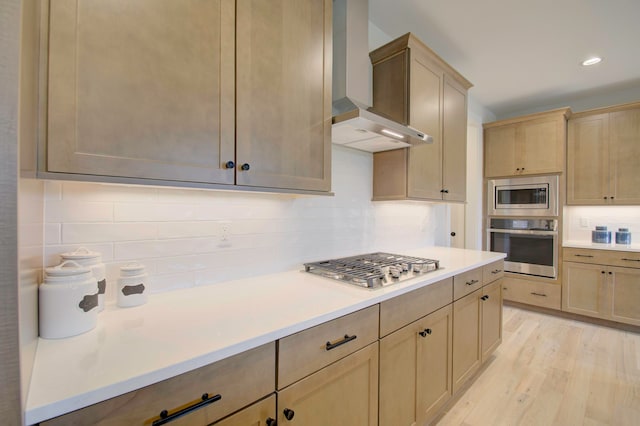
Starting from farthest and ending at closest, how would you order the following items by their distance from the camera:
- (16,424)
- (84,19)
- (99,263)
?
1. (99,263)
2. (84,19)
3. (16,424)

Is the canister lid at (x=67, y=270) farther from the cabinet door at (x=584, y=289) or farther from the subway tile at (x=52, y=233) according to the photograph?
the cabinet door at (x=584, y=289)

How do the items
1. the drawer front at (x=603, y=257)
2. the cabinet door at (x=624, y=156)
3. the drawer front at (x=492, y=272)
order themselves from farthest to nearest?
the cabinet door at (x=624, y=156) < the drawer front at (x=603, y=257) < the drawer front at (x=492, y=272)

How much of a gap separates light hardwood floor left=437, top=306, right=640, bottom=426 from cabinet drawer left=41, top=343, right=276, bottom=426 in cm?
155

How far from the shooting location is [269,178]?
1202mm

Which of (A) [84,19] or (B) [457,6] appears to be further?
(B) [457,6]

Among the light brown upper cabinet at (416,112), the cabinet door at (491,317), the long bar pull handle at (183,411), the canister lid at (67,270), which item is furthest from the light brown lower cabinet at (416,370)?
the canister lid at (67,270)

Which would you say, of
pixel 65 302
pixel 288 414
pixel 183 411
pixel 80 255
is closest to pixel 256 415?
pixel 288 414

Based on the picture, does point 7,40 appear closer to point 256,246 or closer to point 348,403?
point 256,246

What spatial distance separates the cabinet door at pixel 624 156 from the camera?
3.16 meters

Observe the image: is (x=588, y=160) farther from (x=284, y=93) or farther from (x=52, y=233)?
(x=52, y=233)

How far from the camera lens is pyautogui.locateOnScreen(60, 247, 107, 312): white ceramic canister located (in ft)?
3.05

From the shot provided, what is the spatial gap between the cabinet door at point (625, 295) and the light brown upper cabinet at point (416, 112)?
2.27 meters

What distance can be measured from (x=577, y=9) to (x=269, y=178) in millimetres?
2643

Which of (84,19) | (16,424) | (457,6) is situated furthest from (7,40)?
(457,6)
